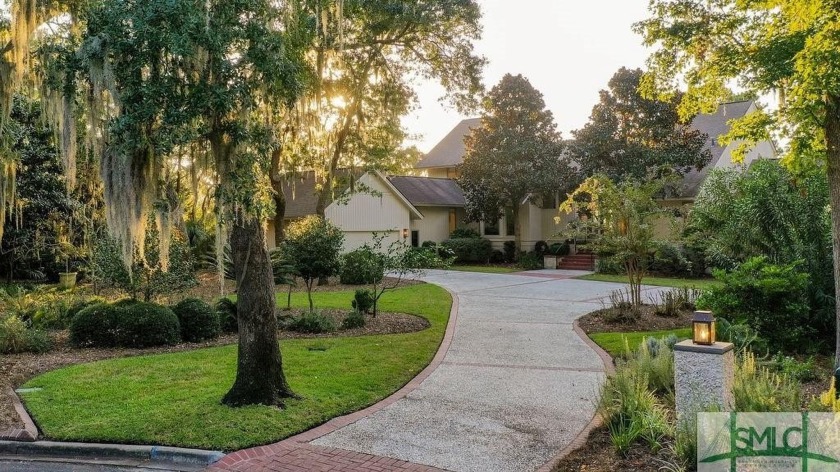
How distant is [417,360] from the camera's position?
873 centimetres

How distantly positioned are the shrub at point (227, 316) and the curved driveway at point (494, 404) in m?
4.49

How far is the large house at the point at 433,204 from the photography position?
25016mm

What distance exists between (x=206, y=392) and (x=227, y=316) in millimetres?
4540

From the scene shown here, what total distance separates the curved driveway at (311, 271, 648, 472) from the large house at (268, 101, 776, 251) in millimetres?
12188

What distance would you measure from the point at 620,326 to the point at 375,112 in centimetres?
1120

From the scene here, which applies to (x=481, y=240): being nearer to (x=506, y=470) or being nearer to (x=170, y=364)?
(x=170, y=364)

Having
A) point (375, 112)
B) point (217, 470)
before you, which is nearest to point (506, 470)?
point (217, 470)

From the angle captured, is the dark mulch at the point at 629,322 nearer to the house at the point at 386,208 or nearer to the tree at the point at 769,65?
the tree at the point at 769,65

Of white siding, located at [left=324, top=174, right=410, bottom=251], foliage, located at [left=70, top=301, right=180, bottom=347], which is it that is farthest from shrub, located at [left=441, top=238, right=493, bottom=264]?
foliage, located at [left=70, top=301, right=180, bottom=347]

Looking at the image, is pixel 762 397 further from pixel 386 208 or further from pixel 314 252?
pixel 386 208

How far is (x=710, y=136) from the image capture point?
25.4m

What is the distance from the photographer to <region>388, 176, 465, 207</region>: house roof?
97.6 feet

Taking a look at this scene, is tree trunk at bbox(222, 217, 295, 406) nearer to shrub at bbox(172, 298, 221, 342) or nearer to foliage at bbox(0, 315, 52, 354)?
shrub at bbox(172, 298, 221, 342)

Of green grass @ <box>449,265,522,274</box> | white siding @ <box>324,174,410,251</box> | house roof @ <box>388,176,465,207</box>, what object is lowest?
green grass @ <box>449,265,522,274</box>
